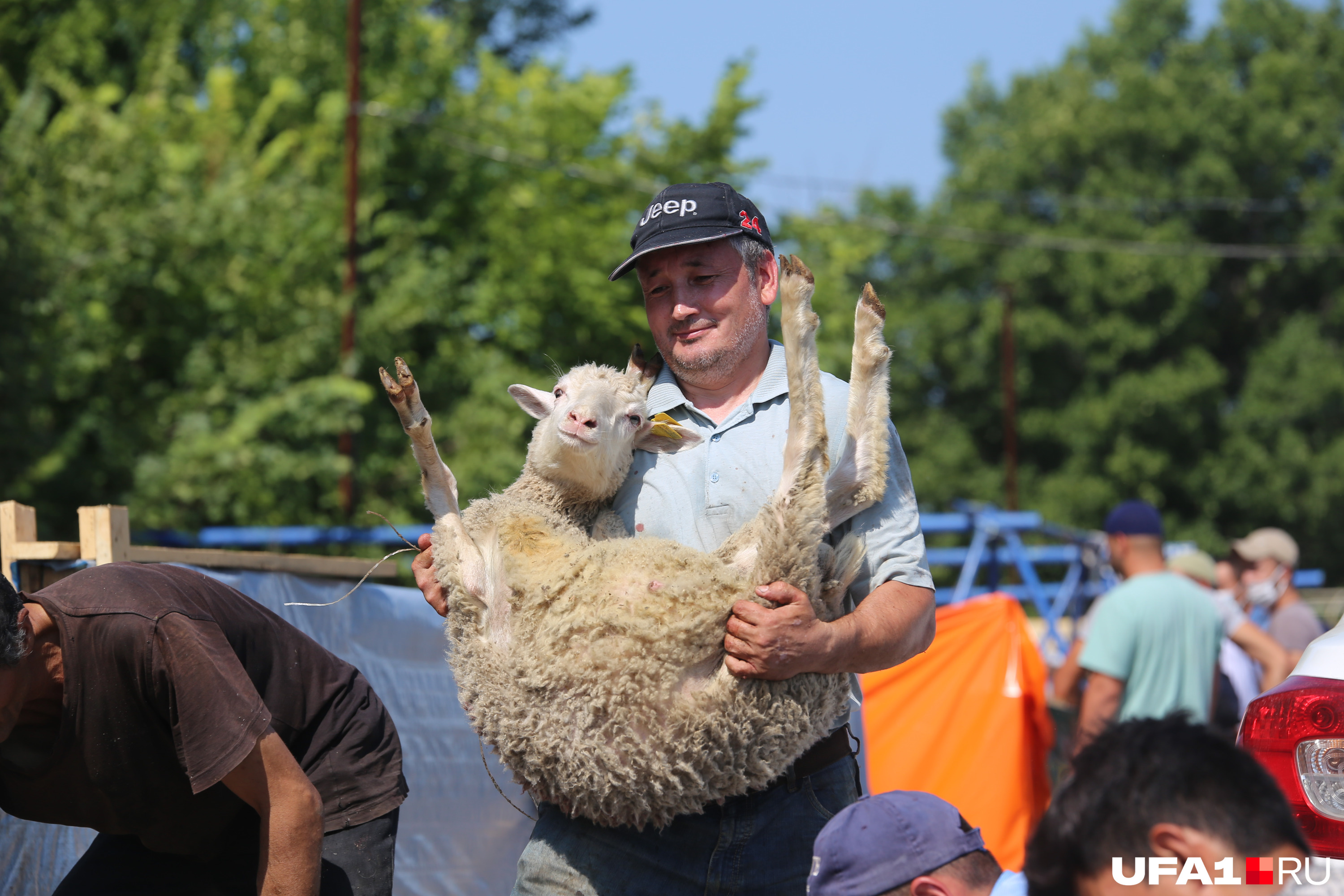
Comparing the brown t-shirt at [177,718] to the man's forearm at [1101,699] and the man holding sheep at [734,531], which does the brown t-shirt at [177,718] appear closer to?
the man holding sheep at [734,531]

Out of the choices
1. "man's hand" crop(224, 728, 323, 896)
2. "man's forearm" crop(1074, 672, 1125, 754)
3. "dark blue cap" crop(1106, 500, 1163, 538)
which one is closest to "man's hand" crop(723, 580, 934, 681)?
"man's hand" crop(224, 728, 323, 896)

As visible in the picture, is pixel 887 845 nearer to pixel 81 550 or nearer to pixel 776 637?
pixel 776 637

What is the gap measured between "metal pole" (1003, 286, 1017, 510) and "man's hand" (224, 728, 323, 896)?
21.4 metres

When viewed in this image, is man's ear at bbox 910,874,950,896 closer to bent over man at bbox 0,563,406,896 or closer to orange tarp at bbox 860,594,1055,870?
bent over man at bbox 0,563,406,896

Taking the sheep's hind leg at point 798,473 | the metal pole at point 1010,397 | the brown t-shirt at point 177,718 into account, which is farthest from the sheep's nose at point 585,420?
the metal pole at point 1010,397

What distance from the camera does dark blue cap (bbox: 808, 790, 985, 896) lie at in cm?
195

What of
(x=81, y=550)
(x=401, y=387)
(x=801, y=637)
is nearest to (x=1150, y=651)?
(x=801, y=637)

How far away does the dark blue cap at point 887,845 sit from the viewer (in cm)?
195

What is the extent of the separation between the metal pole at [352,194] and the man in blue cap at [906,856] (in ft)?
30.8

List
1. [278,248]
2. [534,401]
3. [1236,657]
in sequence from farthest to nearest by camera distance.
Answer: [278,248]
[1236,657]
[534,401]

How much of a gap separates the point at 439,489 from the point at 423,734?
1469 millimetres

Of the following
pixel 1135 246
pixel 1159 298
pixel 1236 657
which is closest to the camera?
pixel 1236 657

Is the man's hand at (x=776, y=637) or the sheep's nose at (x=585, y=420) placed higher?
the sheep's nose at (x=585, y=420)

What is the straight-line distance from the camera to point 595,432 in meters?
2.67
